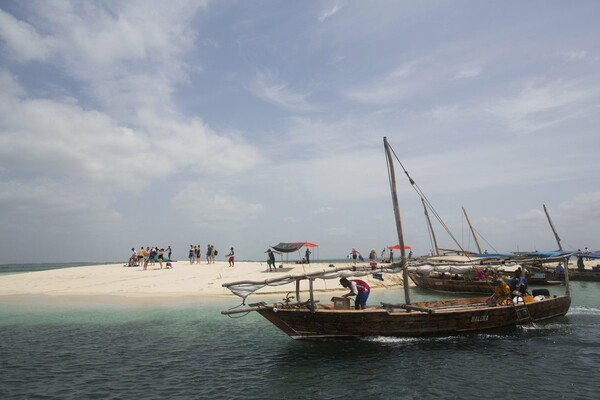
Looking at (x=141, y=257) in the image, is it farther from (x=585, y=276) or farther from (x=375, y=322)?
(x=585, y=276)

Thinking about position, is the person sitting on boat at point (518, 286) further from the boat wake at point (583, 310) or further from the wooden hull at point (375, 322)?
the boat wake at point (583, 310)

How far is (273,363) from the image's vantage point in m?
13.5

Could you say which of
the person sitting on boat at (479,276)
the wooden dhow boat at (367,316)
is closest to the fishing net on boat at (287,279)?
the wooden dhow boat at (367,316)

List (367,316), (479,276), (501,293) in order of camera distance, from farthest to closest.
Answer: (479,276), (501,293), (367,316)

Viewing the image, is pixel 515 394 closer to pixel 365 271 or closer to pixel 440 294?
pixel 365 271

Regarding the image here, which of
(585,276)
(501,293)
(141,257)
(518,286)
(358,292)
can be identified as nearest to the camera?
(358,292)

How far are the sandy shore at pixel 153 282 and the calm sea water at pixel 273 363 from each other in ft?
38.1

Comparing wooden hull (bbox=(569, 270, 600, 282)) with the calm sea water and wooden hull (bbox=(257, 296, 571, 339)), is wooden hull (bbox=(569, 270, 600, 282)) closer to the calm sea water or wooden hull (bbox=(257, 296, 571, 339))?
the calm sea water

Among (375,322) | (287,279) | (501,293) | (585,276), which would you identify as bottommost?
(375,322)

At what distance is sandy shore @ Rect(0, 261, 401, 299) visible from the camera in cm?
3206

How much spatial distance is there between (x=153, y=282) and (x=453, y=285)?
25965 mm

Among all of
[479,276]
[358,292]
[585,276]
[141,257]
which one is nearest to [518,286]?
[358,292]

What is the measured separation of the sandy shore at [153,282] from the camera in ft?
105

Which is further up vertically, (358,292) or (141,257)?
(141,257)
